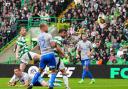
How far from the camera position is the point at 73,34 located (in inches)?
1486

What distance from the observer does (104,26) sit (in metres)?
37.1

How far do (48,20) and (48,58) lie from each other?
63.3 ft

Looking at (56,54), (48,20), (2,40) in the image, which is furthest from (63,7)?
(56,54)

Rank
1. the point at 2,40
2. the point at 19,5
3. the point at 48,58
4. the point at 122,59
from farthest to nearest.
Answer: the point at 19,5
the point at 2,40
the point at 122,59
the point at 48,58

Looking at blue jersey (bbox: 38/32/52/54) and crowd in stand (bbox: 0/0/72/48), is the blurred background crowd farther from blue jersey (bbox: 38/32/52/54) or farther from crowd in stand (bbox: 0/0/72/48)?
blue jersey (bbox: 38/32/52/54)

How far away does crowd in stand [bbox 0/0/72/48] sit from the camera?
4053 cm

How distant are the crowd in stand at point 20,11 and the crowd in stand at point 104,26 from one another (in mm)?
1452

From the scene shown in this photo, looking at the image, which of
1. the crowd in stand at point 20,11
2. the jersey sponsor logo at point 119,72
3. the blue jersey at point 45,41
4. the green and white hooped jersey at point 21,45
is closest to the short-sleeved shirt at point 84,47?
the green and white hooped jersey at point 21,45

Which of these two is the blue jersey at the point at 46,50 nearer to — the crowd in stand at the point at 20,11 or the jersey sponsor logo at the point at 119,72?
the jersey sponsor logo at the point at 119,72

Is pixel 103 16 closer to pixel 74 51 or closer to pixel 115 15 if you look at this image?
pixel 115 15

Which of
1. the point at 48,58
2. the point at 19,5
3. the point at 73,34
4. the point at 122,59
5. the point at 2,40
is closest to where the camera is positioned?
the point at 48,58

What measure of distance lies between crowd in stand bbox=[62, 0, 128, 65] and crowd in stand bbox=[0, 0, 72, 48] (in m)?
1.45

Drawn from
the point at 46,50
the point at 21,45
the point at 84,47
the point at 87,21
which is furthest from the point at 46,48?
the point at 87,21

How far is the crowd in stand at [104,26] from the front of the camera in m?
34.8
